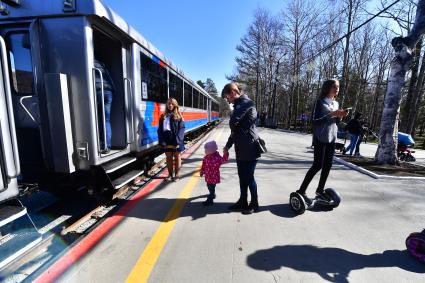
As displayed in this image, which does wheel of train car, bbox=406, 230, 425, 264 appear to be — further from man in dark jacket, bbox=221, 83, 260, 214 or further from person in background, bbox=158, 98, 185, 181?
person in background, bbox=158, 98, 185, 181

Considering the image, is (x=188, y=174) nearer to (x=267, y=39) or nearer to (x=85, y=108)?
(x=85, y=108)

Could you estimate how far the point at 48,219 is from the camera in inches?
149

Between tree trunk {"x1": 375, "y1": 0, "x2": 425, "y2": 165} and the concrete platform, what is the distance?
2.89m

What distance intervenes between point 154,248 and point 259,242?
1249mm

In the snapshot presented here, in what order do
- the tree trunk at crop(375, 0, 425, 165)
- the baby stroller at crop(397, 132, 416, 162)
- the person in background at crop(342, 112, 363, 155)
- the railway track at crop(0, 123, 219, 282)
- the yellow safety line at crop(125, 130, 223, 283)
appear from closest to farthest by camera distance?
the yellow safety line at crop(125, 130, 223, 283)
the railway track at crop(0, 123, 219, 282)
the tree trunk at crop(375, 0, 425, 165)
the baby stroller at crop(397, 132, 416, 162)
the person in background at crop(342, 112, 363, 155)

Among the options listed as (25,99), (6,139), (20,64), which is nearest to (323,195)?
(6,139)

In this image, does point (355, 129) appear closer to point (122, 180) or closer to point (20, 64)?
point (122, 180)

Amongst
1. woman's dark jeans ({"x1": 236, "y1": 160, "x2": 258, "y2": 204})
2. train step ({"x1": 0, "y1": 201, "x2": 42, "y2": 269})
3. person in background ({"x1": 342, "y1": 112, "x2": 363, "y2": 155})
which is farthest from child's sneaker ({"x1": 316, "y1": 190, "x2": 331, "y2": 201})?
person in background ({"x1": 342, "y1": 112, "x2": 363, "y2": 155})

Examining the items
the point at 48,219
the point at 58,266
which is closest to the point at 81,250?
the point at 58,266

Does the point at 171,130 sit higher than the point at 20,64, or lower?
lower

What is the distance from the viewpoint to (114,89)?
16.3 feet

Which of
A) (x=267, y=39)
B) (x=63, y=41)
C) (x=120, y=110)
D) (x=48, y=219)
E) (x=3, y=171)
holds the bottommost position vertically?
(x=48, y=219)

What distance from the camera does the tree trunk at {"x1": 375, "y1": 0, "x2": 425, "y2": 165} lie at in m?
7.04

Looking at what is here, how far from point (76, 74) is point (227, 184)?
3.42 metres
